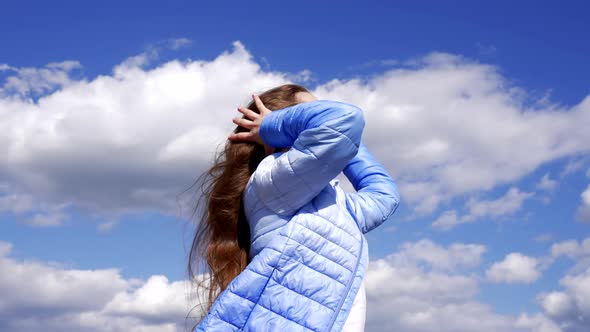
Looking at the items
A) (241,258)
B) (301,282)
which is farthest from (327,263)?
(241,258)

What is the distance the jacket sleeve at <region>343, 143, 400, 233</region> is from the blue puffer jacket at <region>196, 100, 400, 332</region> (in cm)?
32

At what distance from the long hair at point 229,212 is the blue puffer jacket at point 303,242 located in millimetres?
382

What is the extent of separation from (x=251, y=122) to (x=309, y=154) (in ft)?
2.36

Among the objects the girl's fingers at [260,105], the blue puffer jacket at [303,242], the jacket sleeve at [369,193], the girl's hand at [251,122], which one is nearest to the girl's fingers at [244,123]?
the girl's hand at [251,122]

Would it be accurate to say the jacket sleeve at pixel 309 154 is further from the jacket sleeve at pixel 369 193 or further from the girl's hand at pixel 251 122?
the jacket sleeve at pixel 369 193

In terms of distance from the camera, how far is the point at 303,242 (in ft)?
12.0

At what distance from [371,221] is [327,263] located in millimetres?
668

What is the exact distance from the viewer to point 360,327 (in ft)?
12.4

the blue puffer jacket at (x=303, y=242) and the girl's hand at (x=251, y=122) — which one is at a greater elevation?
the girl's hand at (x=251, y=122)

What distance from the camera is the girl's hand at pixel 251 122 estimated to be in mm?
4148

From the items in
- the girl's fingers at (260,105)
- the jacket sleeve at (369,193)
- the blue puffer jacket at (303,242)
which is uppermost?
the girl's fingers at (260,105)

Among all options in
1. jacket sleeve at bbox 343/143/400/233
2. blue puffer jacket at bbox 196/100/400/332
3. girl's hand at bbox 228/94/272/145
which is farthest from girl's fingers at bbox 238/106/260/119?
jacket sleeve at bbox 343/143/400/233

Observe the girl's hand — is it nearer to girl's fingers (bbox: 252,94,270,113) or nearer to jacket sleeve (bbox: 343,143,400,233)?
girl's fingers (bbox: 252,94,270,113)

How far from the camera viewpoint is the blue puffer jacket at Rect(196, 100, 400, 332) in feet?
11.7
